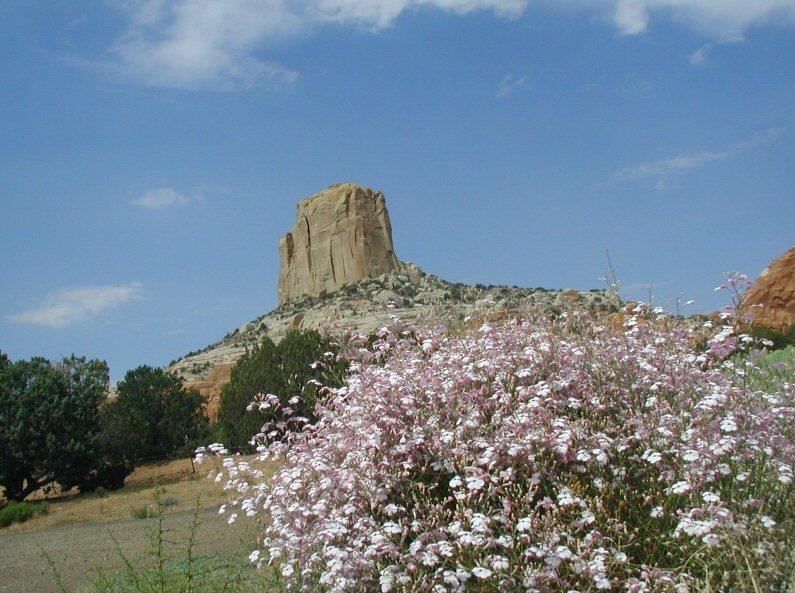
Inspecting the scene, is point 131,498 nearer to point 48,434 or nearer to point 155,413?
point 48,434

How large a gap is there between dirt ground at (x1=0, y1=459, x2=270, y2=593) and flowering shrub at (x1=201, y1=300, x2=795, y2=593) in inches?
57.1

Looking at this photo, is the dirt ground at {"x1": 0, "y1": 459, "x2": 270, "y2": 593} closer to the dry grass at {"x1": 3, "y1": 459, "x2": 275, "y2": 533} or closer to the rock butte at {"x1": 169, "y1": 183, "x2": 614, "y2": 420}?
the dry grass at {"x1": 3, "y1": 459, "x2": 275, "y2": 533}

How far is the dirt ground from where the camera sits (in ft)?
30.3

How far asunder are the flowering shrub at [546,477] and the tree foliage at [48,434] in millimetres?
17234

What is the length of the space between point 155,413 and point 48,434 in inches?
343

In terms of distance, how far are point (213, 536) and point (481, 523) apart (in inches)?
282

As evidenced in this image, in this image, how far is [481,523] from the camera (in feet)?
15.0

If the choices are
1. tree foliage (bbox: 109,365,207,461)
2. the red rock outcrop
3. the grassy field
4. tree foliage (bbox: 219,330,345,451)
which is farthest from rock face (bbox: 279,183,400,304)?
the grassy field

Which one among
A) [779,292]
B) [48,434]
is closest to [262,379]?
[48,434]

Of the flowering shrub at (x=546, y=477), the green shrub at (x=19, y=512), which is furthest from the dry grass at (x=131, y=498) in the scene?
the flowering shrub at (x=546, y=477)

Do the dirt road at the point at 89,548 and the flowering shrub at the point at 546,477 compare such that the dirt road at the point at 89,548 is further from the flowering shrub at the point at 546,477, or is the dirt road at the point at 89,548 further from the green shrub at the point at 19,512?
the green shrub at the point at 19,512

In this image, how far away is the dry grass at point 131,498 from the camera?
16375mm

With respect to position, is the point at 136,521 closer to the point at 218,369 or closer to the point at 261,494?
the point at 261,494

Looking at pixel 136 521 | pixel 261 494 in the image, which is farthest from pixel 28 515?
pixel 261 494
